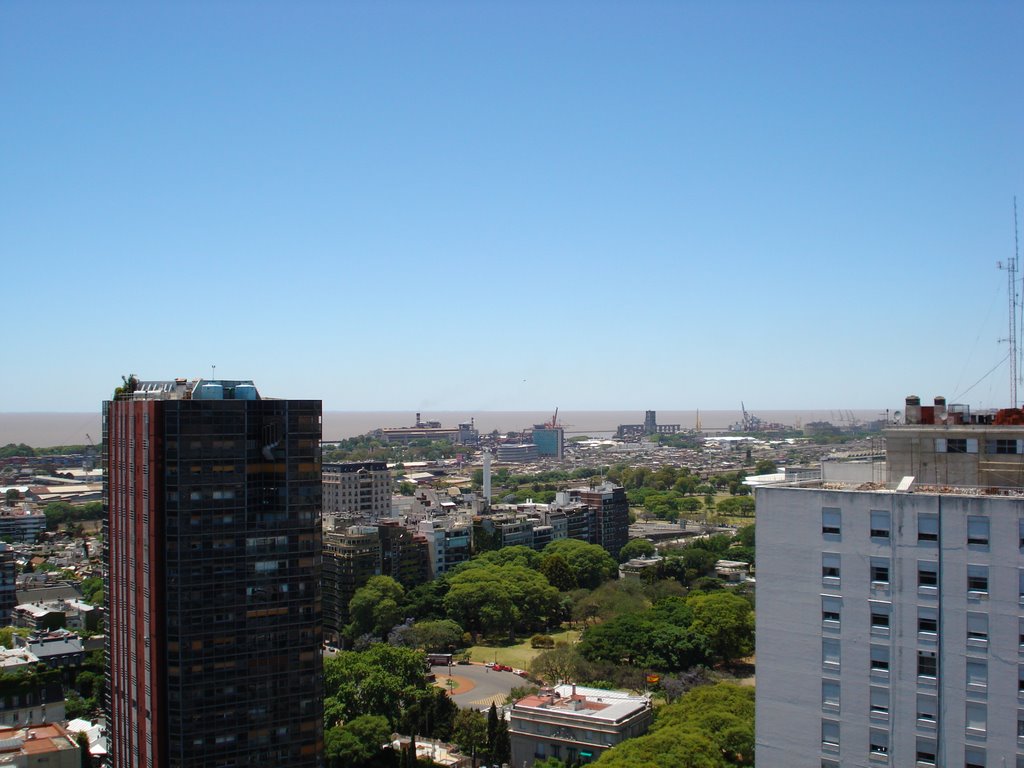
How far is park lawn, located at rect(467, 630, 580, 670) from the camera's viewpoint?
63606 mm

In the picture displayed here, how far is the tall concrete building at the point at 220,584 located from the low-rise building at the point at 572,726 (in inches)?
474

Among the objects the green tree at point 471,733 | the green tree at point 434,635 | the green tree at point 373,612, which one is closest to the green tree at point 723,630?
the green tree at point 434,635

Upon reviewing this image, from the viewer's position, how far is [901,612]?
1766 centimetres

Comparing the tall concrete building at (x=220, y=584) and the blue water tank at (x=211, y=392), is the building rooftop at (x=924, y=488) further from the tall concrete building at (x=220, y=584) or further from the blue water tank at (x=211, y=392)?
the blue water tank at (x=211, y=392)

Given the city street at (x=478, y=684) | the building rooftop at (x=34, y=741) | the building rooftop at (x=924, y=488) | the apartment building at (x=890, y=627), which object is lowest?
the city street at (x=478, y=684)

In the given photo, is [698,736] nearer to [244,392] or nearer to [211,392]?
[244,392]

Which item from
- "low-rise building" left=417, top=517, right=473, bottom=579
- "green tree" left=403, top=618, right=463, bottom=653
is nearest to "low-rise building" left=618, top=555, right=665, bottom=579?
"low-rise building" left=417, top=517, right=473, bottom=579

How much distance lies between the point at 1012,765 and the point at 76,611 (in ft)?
228

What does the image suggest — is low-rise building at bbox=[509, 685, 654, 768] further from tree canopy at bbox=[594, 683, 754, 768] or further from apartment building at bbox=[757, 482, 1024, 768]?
apartment building at bbox=[757, 482, 1024, 768]

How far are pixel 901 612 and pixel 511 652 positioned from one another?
51311 mm

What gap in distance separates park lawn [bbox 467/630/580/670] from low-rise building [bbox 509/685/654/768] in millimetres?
18911

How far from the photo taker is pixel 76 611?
2808 inches

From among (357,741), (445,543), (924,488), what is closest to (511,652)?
(445,543)

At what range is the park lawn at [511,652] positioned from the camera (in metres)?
63.6
